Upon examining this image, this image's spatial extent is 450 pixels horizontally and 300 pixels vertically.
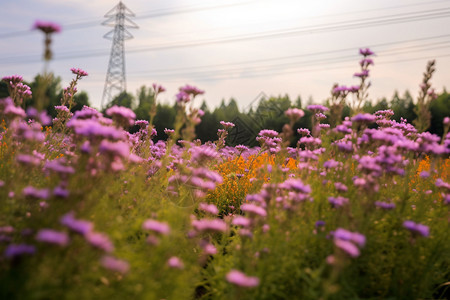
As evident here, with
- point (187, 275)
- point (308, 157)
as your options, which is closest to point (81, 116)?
point (187, 275)

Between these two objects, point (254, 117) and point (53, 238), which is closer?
point (53, 238)

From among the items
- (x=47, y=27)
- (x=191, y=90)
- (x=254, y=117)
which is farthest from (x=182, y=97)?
(x=254, y=117)

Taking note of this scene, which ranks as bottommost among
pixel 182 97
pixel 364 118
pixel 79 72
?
pixel 364 118

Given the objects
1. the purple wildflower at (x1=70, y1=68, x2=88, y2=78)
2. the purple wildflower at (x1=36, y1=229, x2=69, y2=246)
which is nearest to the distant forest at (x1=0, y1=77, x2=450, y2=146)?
the purple wildflower at (x1=70, y1=68, x2=88, y2=78)

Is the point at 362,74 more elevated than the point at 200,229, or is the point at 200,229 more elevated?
the point at 362,74

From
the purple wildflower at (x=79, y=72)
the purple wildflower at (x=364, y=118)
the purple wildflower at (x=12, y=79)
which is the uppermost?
the purple wildflower at (x=79, y=72)

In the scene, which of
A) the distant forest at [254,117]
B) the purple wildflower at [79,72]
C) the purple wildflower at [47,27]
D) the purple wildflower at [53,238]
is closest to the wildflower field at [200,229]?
the purple wildflower at [53,238]

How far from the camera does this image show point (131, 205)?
14.1ft

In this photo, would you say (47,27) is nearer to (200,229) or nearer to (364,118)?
(200,229)

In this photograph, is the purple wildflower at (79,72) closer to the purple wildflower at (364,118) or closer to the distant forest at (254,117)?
the purple wildflower at (364,118)

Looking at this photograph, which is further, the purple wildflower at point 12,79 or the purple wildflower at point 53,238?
the purple wildflower at point 12,79

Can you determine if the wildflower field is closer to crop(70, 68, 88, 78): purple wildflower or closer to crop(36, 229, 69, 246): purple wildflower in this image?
crop(36, 229, 69, 246): purple wildflower

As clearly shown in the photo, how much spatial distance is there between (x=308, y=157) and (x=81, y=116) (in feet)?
8.64

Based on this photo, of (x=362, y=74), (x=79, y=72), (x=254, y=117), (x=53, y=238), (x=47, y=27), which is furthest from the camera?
(x=254, y=117)
